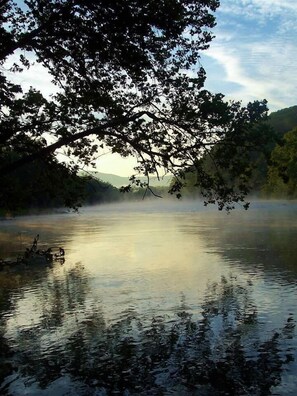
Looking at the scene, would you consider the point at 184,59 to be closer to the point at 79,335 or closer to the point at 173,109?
the point at 173,109

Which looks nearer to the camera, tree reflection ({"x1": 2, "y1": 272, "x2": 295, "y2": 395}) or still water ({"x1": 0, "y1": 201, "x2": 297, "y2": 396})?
tree reflection ({"x1": 2, "y1": 272, "x2": 295, "y2": 395})

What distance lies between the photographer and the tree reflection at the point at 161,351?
1374 cm

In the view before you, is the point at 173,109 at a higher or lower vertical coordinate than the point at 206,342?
higher

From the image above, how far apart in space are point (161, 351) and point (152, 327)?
9.69 ft

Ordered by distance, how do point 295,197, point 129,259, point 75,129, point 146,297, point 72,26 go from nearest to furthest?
point 72,26, point 75,129, point 146,297, point 129,259, point 295,197

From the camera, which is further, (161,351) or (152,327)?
(152,327)

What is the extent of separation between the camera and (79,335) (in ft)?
61.2

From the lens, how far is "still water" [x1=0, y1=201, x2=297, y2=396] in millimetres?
13969

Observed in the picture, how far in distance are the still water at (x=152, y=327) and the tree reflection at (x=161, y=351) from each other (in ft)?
0.11

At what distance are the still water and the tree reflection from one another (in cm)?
4

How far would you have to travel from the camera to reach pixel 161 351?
16422 millimetres

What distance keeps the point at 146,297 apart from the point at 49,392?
39.2ft

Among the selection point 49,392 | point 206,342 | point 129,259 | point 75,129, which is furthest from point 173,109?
point 129,259

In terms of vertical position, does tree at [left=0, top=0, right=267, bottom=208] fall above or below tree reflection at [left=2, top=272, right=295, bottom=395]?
above
